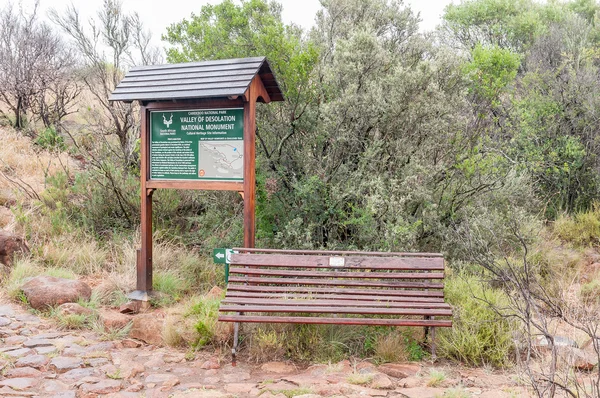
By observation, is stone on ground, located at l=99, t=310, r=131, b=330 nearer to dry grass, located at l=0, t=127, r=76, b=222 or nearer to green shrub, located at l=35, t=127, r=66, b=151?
dry grass, located at l=0, t=127, r=76, b=222

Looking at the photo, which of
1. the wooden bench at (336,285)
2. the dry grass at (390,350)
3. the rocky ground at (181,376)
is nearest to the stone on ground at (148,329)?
the rocky ground at (181,376)

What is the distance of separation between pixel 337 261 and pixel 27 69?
11.5 meters

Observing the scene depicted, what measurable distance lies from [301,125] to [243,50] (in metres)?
1.58

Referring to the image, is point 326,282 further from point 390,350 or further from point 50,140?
point 50,140

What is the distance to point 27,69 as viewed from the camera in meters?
13.5

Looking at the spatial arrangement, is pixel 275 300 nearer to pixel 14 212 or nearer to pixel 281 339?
pixel 281 339

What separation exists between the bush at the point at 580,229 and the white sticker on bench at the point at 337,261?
617cm

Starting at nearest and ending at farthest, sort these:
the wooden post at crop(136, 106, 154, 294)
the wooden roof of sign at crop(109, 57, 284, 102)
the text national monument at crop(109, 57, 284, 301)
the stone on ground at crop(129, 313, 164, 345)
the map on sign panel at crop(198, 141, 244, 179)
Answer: the stone on ground at crop(129, 313, 164, 345) < the wooden roof of sign at crop(109, 57, 284, 102) < the text national monument at crop(109, 57, 284, 301) < the map on sign panel at crop(198, 141, 244, 179) < the wooden post at crop(136, 106, 154, 294)

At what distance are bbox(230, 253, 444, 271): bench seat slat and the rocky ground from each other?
100 centimetres

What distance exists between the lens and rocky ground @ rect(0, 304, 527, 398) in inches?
162

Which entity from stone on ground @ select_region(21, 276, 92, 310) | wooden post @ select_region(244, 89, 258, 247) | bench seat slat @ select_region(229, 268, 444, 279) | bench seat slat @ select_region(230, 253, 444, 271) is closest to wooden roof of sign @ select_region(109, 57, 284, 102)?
wooden post @ select_region(244, 89, 258, 247)

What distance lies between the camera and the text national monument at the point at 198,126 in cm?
605

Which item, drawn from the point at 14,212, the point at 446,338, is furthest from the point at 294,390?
the point at 14,212

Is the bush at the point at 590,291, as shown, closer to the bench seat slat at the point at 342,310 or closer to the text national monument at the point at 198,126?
the bench seat slat at the point at 342,310
